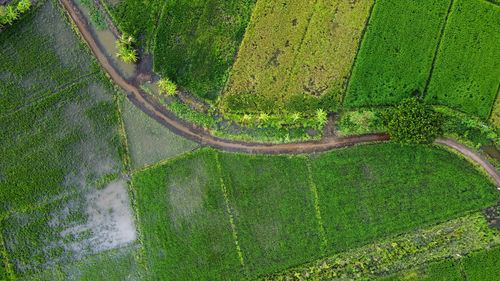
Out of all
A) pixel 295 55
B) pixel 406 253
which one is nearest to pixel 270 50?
pixel 295 55

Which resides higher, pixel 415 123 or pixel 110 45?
pixel 415 123

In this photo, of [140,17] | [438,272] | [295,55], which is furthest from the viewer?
[140,17]

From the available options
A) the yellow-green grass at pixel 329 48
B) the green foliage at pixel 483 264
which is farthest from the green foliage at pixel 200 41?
the green foliage at pixel 483 264

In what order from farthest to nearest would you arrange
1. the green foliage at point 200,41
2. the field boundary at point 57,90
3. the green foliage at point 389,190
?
1. the field boundary at point 57,90
2. the green foliage at point 200,41
3. the green foliage at point 389,190

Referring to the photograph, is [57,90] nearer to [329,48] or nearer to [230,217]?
[230,217]

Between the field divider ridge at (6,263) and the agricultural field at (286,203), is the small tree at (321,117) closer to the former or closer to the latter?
the agricultural field at (286,203)
